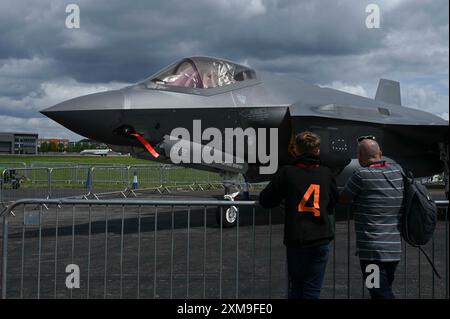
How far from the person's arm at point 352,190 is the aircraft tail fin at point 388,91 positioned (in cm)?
1752

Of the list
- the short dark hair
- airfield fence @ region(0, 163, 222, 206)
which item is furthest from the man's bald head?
airfield fence @ region(0, 163, 222, 206)

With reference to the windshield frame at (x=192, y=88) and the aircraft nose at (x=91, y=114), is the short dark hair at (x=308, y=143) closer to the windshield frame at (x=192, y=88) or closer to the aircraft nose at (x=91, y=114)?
the aircraft nose at (x=91, y=114)

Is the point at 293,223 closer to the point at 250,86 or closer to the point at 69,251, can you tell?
the point at 69,251

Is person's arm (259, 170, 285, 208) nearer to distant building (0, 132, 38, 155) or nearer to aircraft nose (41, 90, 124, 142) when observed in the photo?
aircraft nose (41, 90, 124, 142)

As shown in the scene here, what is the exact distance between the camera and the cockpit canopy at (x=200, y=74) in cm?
948

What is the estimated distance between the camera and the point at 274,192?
3986 millimetres

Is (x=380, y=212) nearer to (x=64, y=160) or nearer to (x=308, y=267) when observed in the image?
(x=308, y=267)

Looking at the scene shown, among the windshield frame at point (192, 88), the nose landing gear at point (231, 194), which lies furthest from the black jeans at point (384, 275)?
the windshield frame at point (192, 88)

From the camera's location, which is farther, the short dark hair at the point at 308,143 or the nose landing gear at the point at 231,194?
the nose landing gear at the point at 231,194

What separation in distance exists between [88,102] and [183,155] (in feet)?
6.50

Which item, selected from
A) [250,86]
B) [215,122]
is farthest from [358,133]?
[215,122]

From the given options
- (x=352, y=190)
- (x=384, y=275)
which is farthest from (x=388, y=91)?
(x=384, y=275)

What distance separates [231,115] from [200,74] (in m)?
1.03
